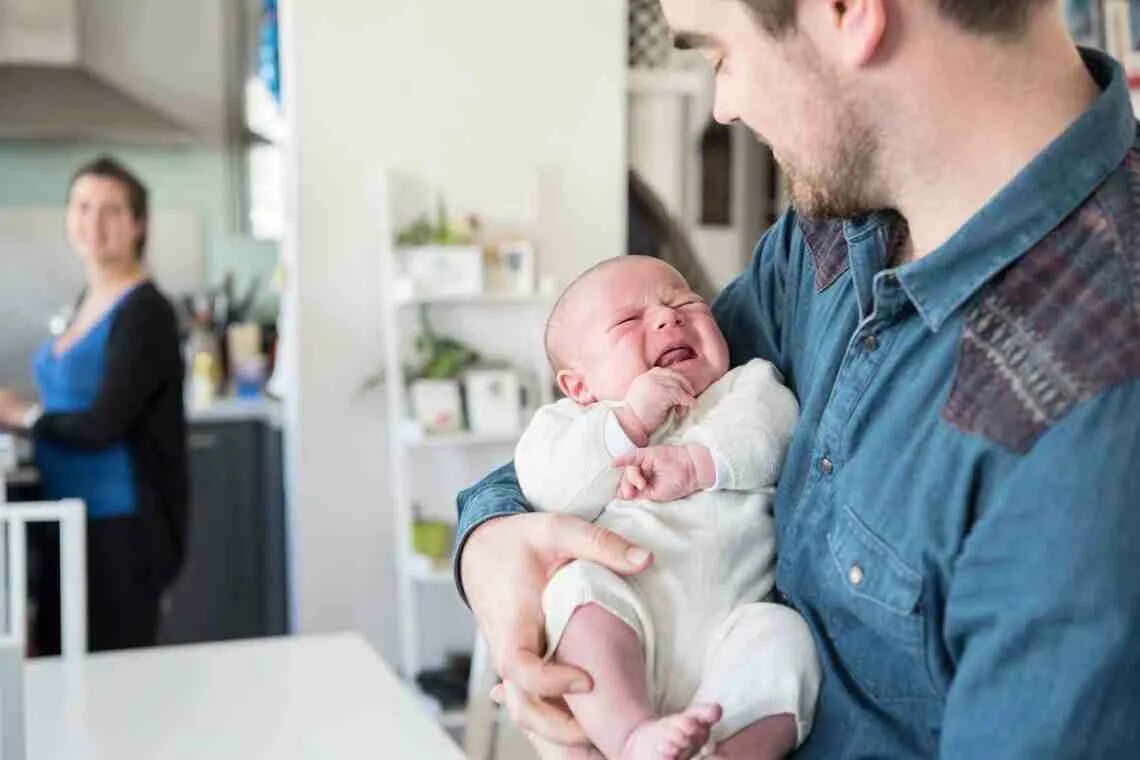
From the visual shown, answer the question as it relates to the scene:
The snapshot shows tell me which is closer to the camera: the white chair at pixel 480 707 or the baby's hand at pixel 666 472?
the baby's hand at pixel 666 472

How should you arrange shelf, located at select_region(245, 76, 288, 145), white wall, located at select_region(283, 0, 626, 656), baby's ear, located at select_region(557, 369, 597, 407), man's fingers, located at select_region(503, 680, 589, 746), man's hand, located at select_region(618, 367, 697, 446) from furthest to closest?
shelf, located at select_region(245, 76, 288, 145)
white wall, located at select_region(283, 0, 626, 656)
baby's ear, located at select_region(557, 369, 597, 407)
man's hand, located at select_region(618, 367, 697, 446)
man's fingers, located at select_region(503, 680, 589, 746)

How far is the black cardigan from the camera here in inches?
106

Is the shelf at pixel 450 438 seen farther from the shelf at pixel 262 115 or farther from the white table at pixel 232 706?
the white table at pixel 232 706

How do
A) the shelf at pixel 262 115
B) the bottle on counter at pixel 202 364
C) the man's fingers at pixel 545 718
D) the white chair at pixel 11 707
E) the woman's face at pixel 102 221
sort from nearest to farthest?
the man's fingers at pixel 545 718 < the white chair at pixel 11 707 < the woman's face at pixel 102 221 < the shelf at pixel 262 115 < the bottle on counter at pixel 202 364

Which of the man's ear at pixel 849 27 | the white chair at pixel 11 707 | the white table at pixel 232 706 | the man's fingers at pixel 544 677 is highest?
the man's ear at pixel 849 27

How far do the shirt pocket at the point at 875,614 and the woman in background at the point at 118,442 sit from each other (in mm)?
2051

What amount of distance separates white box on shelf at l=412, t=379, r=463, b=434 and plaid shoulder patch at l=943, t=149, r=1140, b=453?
264 cm

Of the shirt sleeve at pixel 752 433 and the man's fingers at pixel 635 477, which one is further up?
the shirt sleeve at pixel 752 433

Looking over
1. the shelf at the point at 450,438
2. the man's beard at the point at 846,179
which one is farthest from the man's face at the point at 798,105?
the shelf at the point at 450,438

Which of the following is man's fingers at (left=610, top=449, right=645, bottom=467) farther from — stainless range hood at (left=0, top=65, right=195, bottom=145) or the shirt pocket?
stainless range hood at (left=0, top=65, right=195, bottom=145)

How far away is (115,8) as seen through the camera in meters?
4.54

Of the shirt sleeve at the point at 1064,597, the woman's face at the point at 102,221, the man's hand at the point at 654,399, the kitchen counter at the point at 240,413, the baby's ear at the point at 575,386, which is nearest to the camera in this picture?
the shirt sleeve at the point at 1064,597

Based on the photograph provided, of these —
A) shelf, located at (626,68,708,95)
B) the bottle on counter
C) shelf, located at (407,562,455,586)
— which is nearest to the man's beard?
shelf, located at (407,562,455,586)

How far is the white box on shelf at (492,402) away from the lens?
344cm
